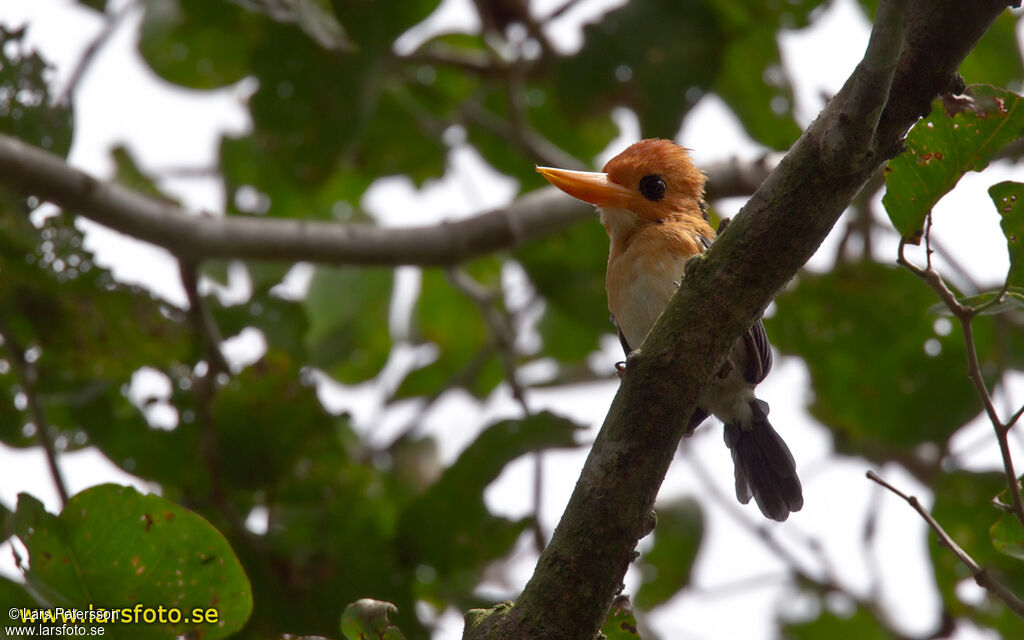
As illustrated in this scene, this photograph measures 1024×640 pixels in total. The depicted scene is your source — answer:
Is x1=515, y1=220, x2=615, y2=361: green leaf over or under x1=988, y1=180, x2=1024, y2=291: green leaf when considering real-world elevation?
over

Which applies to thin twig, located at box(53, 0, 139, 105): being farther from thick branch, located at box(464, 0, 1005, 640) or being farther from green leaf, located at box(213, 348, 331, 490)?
thick branch, located at box(464, 0, 1005, 640)

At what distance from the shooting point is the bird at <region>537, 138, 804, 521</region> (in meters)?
3.27

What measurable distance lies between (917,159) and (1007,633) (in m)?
3.61

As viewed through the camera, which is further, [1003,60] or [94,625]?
[1003,60]

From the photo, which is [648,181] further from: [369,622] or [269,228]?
[369,622]

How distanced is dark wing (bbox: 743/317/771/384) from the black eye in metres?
0.59

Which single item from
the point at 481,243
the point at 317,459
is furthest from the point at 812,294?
the point at 317,459

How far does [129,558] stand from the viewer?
7.13 ft

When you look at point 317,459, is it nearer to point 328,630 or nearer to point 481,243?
point 328,630

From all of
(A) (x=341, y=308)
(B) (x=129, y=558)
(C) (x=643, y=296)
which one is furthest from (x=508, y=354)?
(B) (x=129, y=558)

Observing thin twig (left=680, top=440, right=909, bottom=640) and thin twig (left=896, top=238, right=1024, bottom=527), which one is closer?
thin twig (left=896, top=238, right=1024, bottom=527)

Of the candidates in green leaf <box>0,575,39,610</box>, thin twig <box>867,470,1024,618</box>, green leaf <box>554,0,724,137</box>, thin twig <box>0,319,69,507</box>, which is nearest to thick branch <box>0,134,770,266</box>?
green leaf <box>554,0,724,137</box>

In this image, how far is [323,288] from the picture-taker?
→ 514cm

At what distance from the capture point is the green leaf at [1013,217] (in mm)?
2160
